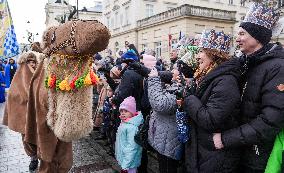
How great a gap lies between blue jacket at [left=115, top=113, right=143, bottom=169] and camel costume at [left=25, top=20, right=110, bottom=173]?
3.97 feet

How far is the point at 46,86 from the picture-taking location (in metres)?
2.91

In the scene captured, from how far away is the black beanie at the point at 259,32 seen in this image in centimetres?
244

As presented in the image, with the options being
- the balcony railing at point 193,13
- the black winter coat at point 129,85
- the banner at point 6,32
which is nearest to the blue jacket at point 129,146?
the black winter coat at point 129,85

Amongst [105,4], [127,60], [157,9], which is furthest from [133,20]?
[127,60]

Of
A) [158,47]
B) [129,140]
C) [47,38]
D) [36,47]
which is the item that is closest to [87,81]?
[47,38]

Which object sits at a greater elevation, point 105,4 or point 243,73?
point 105,4

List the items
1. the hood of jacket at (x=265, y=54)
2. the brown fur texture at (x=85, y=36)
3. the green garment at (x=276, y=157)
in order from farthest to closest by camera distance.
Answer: the brown fur texture at (x=85, y=36), the hood of jacket at (x=265, y=54), the green garment at (x=276, y=157)

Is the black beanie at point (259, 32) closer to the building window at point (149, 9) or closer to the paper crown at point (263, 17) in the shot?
the paper crown at point (263, 17)

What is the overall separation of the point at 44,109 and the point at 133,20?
2986cm

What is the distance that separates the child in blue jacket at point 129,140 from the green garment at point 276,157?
85.5 inches

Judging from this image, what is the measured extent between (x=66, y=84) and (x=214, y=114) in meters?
1.44

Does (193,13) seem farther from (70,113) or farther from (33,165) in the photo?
(70,113)

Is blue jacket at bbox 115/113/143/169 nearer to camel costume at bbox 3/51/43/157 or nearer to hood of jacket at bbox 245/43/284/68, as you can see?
camel costume at bbox 3/51/43/157

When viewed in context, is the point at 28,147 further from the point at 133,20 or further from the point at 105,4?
the point at 105,4
